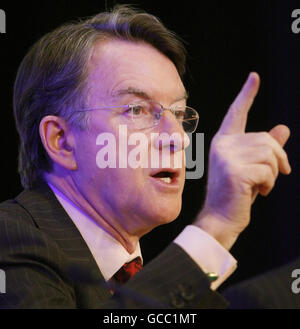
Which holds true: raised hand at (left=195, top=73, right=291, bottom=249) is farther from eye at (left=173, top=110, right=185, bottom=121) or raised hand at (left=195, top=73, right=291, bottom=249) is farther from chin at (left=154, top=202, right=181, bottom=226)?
eye at (left=173, top=110, right=185, bottom=121)

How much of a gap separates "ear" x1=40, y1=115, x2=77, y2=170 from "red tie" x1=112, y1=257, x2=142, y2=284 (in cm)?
30

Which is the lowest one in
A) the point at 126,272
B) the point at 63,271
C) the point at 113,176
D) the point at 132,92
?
the point at 126,272

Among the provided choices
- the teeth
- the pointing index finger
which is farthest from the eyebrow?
the pointing index finger

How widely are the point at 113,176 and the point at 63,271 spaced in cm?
29

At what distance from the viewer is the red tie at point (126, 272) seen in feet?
4.19

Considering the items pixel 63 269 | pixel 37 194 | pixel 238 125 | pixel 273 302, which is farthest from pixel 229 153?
pixel 37 194

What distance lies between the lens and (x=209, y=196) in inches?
35.9

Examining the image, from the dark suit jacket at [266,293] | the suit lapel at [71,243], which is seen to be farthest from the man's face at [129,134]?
the dark suit jacket at [266,293]

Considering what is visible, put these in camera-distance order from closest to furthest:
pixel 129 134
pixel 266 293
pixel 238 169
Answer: pixel 238 169
pixel 266 293
pixel 129 134

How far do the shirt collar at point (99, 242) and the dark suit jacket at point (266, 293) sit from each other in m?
0.37

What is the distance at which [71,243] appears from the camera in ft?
3.83

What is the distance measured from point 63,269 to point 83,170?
1.02ft

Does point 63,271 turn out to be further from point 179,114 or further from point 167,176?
point 179,114

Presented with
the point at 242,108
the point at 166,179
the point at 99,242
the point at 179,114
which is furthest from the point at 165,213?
the point at 242,108
